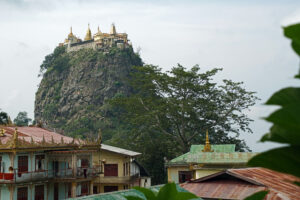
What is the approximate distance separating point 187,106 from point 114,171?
10.1m

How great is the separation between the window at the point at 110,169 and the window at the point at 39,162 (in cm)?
892

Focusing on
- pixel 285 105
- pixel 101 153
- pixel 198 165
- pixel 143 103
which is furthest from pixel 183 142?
pixel 285 105

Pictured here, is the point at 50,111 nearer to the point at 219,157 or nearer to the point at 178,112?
→ the point at 178,112

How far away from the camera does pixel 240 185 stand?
12.5 m

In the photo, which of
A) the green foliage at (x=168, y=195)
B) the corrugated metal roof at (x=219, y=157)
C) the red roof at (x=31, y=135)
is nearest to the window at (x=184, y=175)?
the corrugated metal roof at (x=219, y=157)

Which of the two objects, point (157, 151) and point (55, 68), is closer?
point (157, 151)

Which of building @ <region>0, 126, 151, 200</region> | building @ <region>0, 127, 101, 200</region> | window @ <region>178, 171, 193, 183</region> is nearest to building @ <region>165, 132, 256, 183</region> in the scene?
window @ <region>178, 171, 193, 183</region>

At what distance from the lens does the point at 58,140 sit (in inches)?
1182

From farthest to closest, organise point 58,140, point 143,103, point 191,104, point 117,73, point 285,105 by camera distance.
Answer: point 117,73 → point 143,103 → point 191,104 → point 58,140 → point 285,105

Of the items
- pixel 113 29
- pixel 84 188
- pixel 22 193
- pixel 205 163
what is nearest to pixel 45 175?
pixel 22 193

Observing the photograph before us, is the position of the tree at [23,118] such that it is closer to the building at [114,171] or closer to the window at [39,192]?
the building at [114,171]

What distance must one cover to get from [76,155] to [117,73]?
52922mm

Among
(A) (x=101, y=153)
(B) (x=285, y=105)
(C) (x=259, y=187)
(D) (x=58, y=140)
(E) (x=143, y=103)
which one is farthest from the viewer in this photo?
(E) (x=143, y=103)

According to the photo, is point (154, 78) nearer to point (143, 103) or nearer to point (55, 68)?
point (143, 103)
